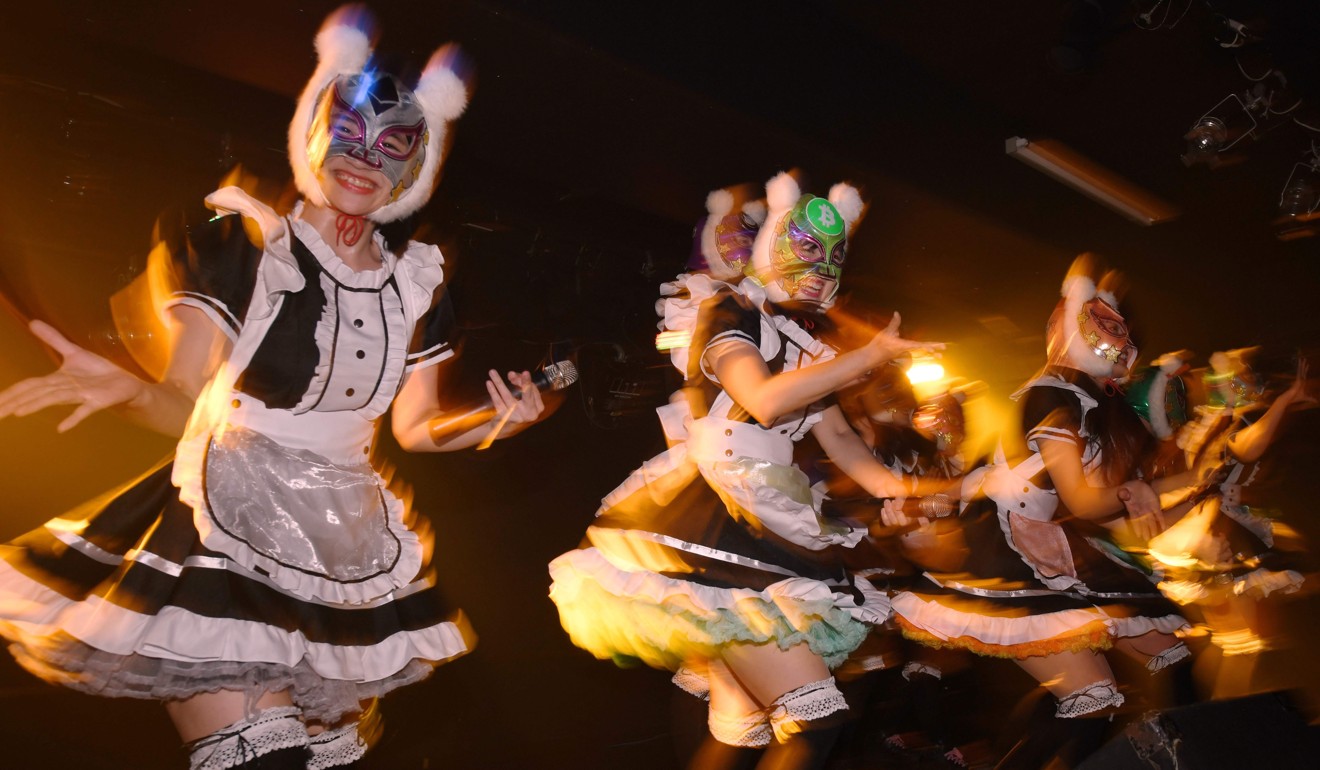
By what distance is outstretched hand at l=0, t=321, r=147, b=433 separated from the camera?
159 centimetres

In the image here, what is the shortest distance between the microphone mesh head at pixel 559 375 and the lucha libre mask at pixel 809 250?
30.9 inches

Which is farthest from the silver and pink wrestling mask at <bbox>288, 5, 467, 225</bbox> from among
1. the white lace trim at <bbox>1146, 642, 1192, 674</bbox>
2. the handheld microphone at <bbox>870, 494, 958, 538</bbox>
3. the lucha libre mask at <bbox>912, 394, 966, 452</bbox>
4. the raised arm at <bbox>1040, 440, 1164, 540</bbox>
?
the white lace trim at <bbox>1146, 642, 1192, 674</bbox>

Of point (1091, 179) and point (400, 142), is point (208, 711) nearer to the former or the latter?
point (400, 142)

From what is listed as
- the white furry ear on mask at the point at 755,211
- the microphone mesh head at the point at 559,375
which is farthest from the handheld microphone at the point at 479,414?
the white furry ear on mask at the point at 755,211

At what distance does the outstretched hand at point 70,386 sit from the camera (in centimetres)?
159

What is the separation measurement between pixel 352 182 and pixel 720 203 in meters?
1.66

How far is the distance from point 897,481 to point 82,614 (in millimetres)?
2040

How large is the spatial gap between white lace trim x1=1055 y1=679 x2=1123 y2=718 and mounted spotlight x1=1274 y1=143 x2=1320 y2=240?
5.46 meters

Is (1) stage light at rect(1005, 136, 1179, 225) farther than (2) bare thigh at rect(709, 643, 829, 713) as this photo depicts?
Yes

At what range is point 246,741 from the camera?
1.64 m

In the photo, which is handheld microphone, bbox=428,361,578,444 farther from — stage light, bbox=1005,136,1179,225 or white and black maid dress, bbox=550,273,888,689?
stage light, bbox=1005,136,1179,225

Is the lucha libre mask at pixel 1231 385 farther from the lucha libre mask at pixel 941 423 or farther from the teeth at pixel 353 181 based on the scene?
the teeth at pixel 353 181

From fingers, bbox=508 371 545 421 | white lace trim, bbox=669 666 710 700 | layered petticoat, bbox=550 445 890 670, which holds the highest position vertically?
fingers, bbox=508 371 545 421

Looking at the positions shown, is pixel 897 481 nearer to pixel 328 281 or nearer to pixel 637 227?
pixel 328 281
